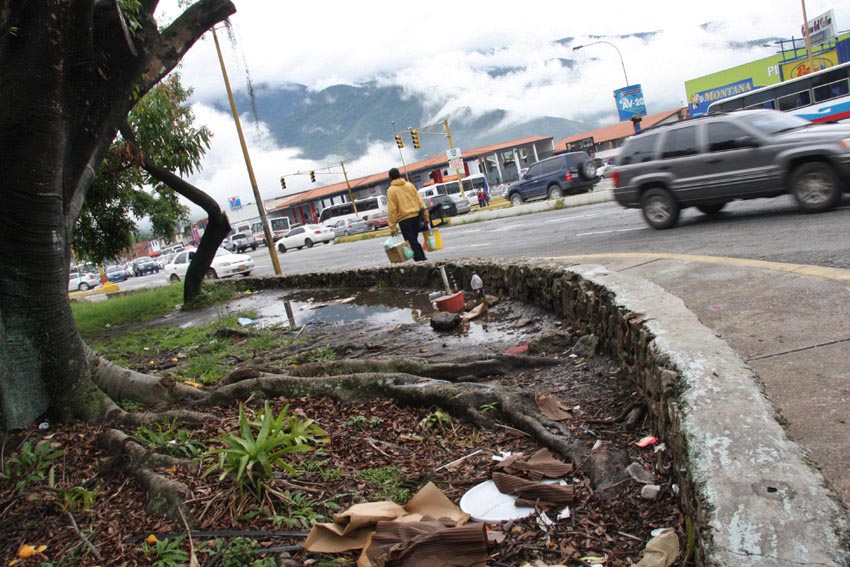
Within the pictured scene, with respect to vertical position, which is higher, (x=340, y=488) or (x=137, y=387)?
(x=137, y=387)

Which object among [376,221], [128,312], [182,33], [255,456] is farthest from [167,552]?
[376,221]

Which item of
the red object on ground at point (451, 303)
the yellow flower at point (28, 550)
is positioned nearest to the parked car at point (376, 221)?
the red object on ground at point (451, 303)

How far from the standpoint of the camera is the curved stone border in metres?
1.67

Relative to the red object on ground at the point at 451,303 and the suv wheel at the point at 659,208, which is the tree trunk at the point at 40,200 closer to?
the red object on ground at the point at 451,303

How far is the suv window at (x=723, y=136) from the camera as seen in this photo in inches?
380

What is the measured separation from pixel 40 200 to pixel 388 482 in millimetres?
2840

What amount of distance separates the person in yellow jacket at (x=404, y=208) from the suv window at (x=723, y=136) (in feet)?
15.0

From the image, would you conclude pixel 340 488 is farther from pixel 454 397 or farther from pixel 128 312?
pixel 128 312

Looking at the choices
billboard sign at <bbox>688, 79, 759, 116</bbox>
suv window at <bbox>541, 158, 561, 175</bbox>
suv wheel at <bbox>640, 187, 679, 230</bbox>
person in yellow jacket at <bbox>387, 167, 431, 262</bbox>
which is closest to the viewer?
person in yellow jacket at <bbox>387, 167, 431, 262</bbox>

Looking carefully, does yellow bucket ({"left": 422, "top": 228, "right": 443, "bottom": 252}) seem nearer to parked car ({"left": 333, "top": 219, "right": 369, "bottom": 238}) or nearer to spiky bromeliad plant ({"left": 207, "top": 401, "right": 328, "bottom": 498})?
spiky bromeliad plant ({"left": 207, "top": 401, "right": 328, "bottom": 498})

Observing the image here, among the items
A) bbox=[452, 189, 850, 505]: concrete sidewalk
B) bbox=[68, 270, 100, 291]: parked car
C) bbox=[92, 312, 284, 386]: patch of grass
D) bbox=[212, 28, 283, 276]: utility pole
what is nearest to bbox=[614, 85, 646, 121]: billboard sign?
bbox=[212, 28, 283, 276]: utility pole

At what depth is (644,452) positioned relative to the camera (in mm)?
3049

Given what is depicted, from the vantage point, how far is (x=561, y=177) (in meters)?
28.5

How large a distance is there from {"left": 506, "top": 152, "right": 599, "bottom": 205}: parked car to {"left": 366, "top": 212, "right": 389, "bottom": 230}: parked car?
58.1ft
